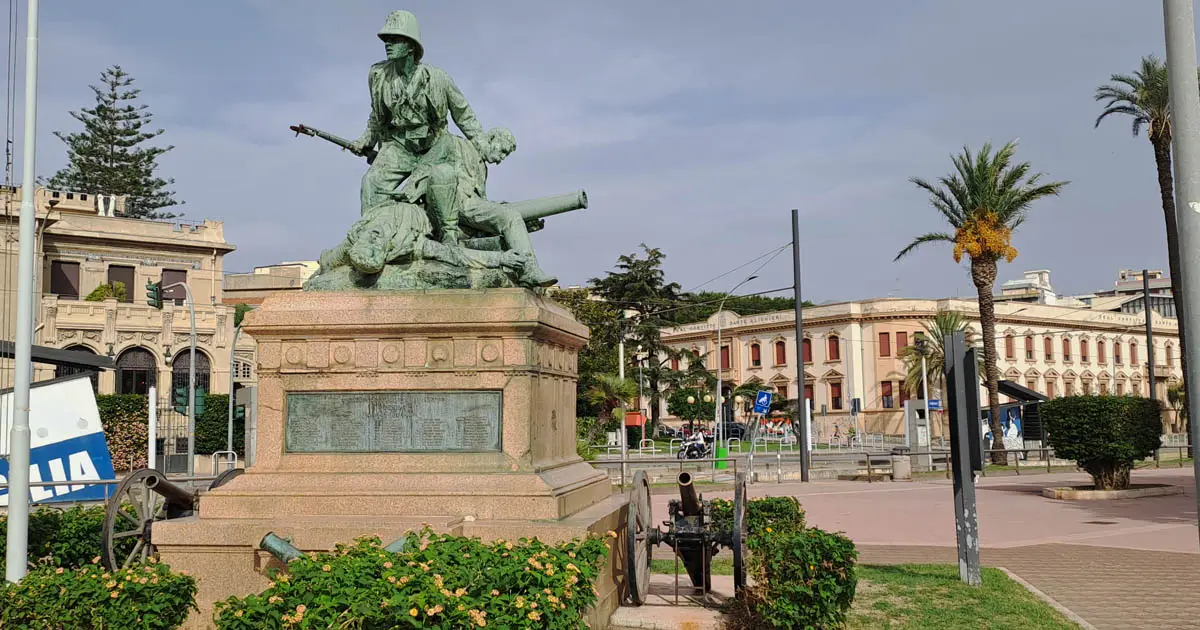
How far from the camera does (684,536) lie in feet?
24.8

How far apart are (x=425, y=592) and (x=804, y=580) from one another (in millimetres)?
2778

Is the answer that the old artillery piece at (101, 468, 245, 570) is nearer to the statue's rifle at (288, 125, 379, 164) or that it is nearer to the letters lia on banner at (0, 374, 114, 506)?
the statue's rifle at (288, 125, 379, 164)

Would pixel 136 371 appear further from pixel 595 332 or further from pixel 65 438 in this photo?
pixel 65 438

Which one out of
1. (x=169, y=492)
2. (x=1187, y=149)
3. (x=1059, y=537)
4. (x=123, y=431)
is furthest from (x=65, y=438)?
(x=123, y=431)

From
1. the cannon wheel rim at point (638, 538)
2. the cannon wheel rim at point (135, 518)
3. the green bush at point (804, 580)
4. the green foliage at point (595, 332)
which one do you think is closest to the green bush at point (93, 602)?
the cannon wheel rim at point (135, 518)

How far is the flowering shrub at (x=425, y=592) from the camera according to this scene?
457cm

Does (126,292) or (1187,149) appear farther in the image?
(126,292)

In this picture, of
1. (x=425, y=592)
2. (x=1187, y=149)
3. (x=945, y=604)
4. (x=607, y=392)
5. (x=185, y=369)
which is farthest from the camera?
(x=185, y=369)

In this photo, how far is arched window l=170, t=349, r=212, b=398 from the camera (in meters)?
45.6

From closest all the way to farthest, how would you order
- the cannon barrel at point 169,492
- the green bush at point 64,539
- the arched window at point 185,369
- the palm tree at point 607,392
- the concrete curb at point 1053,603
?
the cannon barrel at point 169,492 → the concrete curb at point 1053,603 → the green bush at point 64,539 → the palm tree at point 607,392 → the arched window at point 185,369

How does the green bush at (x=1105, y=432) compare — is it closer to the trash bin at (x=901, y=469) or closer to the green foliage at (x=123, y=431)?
the trash bin at (x=901, y=469)

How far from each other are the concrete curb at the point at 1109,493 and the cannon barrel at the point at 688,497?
54.6ft

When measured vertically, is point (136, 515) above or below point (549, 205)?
below

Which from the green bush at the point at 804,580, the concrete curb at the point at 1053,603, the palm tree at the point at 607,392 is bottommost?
the concrete curb at the point at 1053,603
